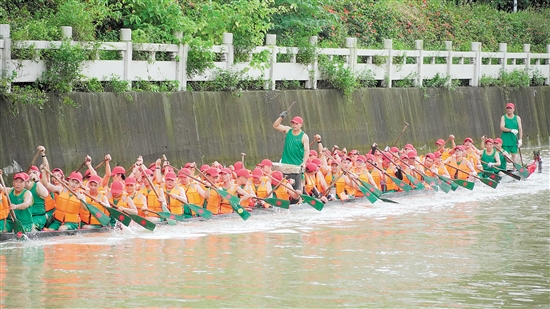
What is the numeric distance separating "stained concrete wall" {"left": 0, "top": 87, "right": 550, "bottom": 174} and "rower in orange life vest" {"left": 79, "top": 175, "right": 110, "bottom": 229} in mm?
2590

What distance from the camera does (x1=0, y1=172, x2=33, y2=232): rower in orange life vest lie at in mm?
15656

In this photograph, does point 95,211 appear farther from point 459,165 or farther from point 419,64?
point 419,64

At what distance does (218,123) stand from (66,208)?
7.73 meters

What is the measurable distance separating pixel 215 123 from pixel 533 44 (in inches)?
998

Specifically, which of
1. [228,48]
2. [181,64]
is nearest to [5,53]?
[181,64]

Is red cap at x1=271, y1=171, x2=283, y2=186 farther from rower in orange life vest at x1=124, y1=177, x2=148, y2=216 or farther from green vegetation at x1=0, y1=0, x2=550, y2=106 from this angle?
green vegetation at x1=0, y1=0, x2=550, y2=106

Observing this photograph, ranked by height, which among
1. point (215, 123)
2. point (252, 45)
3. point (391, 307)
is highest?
point (252, 45)

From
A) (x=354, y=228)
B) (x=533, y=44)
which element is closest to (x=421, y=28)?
(x=533, y=44)

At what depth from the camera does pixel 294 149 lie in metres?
20.0

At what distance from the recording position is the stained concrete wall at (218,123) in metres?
19.7

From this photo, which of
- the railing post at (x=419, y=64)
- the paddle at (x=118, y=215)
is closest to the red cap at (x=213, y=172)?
the paddle at (x=118, y=215)

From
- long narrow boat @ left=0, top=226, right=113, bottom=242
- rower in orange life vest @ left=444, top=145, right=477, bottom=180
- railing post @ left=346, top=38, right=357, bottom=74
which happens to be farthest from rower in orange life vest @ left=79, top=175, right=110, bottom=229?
railing post @ left=346, top=38, right=357, bottom=74

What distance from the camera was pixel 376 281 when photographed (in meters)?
13.8

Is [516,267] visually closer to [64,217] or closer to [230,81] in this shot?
[64,217]
